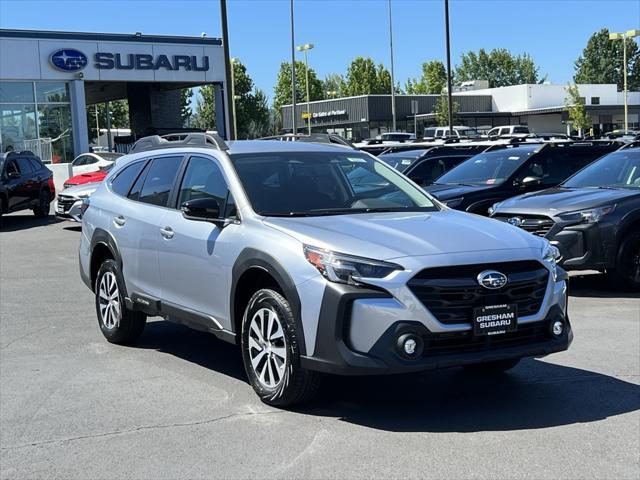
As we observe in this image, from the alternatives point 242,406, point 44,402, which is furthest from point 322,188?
point 44,402

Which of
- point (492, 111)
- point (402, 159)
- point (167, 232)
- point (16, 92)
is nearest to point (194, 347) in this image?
point (167, 232)

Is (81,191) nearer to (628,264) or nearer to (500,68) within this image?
(628,264)

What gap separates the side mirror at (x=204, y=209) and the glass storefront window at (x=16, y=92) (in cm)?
3204

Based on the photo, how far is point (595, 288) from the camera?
10.2 m

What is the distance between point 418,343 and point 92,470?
6.42 feet

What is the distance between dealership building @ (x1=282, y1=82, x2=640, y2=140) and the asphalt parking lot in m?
60.8

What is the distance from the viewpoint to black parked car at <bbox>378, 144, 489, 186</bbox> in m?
15.6

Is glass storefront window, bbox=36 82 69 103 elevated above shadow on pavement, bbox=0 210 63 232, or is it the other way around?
glass storefront window, bbox=36 82 69 103

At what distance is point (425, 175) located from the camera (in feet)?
51.8

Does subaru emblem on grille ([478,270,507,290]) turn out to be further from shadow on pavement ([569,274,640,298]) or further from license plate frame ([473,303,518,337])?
shadow on pavement ([569,274,640,298])

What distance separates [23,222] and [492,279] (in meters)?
18.6

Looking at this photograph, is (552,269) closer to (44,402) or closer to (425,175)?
(44,402)

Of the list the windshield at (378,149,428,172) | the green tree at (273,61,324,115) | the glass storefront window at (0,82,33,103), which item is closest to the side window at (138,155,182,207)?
the windshield at (378,149,428,172)

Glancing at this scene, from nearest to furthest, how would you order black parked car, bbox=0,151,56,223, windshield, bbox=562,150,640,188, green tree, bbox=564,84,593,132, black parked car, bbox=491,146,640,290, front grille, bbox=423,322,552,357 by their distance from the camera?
front grille, bbox=423,322,552,357 → black parked car, bbox=491,146,640,290 → windshield, bbox=562,150,640,188 → black parked car, bbox=0,151,56,223 → green tree, bbox=564,84,593,132
